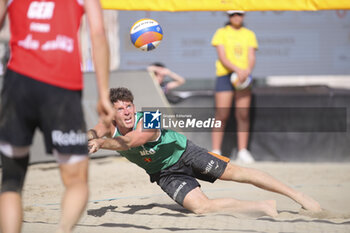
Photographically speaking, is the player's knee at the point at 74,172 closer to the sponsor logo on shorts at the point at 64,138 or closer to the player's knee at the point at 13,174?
the sponsor logo on shorts at the point at 64,138

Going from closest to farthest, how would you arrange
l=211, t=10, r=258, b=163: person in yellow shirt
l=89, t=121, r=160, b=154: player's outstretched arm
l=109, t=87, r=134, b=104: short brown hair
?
1. l=89, t=121, r=160, b=154: player's outstretched arm
2. l=109, t=87, r=134, b=104: short brown hair
3. l=211, t=10, r=258, b=163: person in yellow shirt

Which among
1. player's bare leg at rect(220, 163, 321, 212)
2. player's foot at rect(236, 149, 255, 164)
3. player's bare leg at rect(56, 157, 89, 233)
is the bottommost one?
player's foot at rect(236, 149, 255, 164)

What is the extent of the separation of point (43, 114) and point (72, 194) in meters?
0.43

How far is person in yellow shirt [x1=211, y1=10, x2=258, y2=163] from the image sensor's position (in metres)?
8.07

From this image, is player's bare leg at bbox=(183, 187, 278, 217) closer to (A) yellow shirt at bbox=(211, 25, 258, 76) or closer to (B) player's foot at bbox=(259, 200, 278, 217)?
(B) player's foot at bbox=(259, 200, 278, 217)

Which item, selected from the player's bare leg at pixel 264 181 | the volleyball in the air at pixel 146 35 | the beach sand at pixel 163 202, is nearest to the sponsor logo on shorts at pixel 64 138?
the beach sand at pixel 163 202

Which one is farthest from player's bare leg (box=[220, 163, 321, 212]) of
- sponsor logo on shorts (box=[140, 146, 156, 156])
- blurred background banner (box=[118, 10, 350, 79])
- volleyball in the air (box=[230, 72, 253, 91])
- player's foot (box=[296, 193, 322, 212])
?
blurred background banner (box=[118, 10, 350, 79])

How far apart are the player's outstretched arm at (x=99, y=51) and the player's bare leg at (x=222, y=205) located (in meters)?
2.13

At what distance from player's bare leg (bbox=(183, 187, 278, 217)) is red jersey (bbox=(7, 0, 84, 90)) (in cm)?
217

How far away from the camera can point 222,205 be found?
489 centimetres

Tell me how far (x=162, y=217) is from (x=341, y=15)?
9.26 m

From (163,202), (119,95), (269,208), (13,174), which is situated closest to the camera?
(13,174)

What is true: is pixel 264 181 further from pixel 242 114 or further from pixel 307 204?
pixel 242 114

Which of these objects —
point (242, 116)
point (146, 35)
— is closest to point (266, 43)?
point (242, 116)
